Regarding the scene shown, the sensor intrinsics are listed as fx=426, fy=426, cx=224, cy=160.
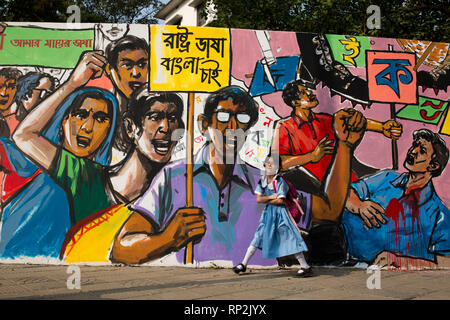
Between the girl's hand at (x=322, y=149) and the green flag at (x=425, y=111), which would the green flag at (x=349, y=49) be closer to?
the green flag at (x=425, y=111)

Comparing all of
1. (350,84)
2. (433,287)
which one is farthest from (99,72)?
(433,287)

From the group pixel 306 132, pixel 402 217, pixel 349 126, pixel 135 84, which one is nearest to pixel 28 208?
pixel 135 84

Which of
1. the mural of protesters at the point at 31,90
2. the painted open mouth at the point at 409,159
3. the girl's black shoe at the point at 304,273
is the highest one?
the mural of protesters at the point at 31,90

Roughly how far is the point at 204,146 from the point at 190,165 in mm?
366

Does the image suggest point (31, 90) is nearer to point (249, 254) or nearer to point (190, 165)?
point (190, 165)

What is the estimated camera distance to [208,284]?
17.1 feet

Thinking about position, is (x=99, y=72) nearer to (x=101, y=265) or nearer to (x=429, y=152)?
(x=101, y=265)

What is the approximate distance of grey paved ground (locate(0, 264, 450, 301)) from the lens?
460cm

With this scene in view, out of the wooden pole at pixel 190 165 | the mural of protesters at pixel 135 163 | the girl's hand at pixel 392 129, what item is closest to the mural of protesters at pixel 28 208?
the mural of protesters at pixel 135 163

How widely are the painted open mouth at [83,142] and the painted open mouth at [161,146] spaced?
997 millimetres

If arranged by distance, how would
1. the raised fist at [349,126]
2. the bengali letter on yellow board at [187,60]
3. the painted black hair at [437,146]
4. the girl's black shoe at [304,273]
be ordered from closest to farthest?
the girl's black shoe at [304,273] → the bengali letter on yellow board at [187,60] → the raised fist at [349,126] → the painted black hair at [437,146]

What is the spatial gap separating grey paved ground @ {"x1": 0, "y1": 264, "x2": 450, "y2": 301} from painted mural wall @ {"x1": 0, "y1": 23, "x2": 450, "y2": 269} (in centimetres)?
38

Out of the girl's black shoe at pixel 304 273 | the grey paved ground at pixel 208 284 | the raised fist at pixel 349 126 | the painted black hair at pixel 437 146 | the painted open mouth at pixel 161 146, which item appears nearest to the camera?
the grey paved ground at pixel 208 284

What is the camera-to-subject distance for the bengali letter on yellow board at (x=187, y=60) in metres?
6.65
